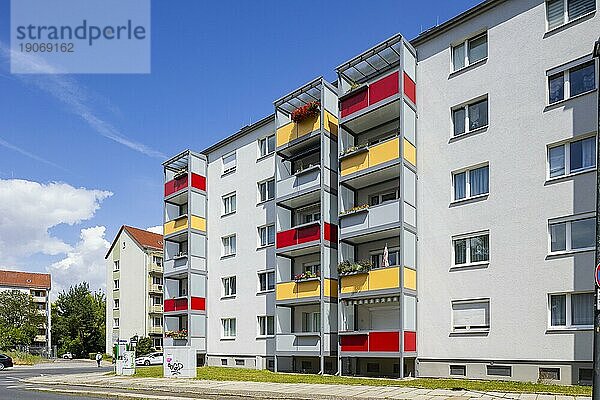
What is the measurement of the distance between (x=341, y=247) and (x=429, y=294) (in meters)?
4.83

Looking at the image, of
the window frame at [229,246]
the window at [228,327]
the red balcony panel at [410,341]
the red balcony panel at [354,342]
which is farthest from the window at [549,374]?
the window frame at [229,246]

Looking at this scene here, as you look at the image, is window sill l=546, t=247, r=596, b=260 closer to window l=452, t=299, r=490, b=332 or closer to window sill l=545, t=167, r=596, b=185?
window sill l=545, t=167, r=596, b=185

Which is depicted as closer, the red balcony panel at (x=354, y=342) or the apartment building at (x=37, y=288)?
the red balcony panel at (x=354, y=342)

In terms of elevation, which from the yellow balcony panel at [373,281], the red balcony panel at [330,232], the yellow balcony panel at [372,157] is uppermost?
the yellow balcony panel at [372,157]

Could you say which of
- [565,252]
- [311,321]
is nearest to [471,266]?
[565,252]

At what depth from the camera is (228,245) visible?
4088 centimetres

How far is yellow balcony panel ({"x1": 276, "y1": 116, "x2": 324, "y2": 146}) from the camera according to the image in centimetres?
3256

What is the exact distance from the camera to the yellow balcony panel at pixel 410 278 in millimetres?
26812

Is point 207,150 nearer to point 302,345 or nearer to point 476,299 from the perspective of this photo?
point 302,345

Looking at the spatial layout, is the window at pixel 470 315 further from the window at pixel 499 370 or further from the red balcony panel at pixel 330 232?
the red balcony panel at pixel 330 232

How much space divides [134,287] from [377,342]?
49.7 meters

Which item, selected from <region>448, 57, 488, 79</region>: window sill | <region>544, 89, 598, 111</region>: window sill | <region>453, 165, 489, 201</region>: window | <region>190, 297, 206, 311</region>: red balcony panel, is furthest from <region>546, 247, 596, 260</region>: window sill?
<region>190, 297, 206, 311</region>: red balcony panel

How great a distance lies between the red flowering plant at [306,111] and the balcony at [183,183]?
1148 centimetres

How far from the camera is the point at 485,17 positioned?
2622 centimetres
